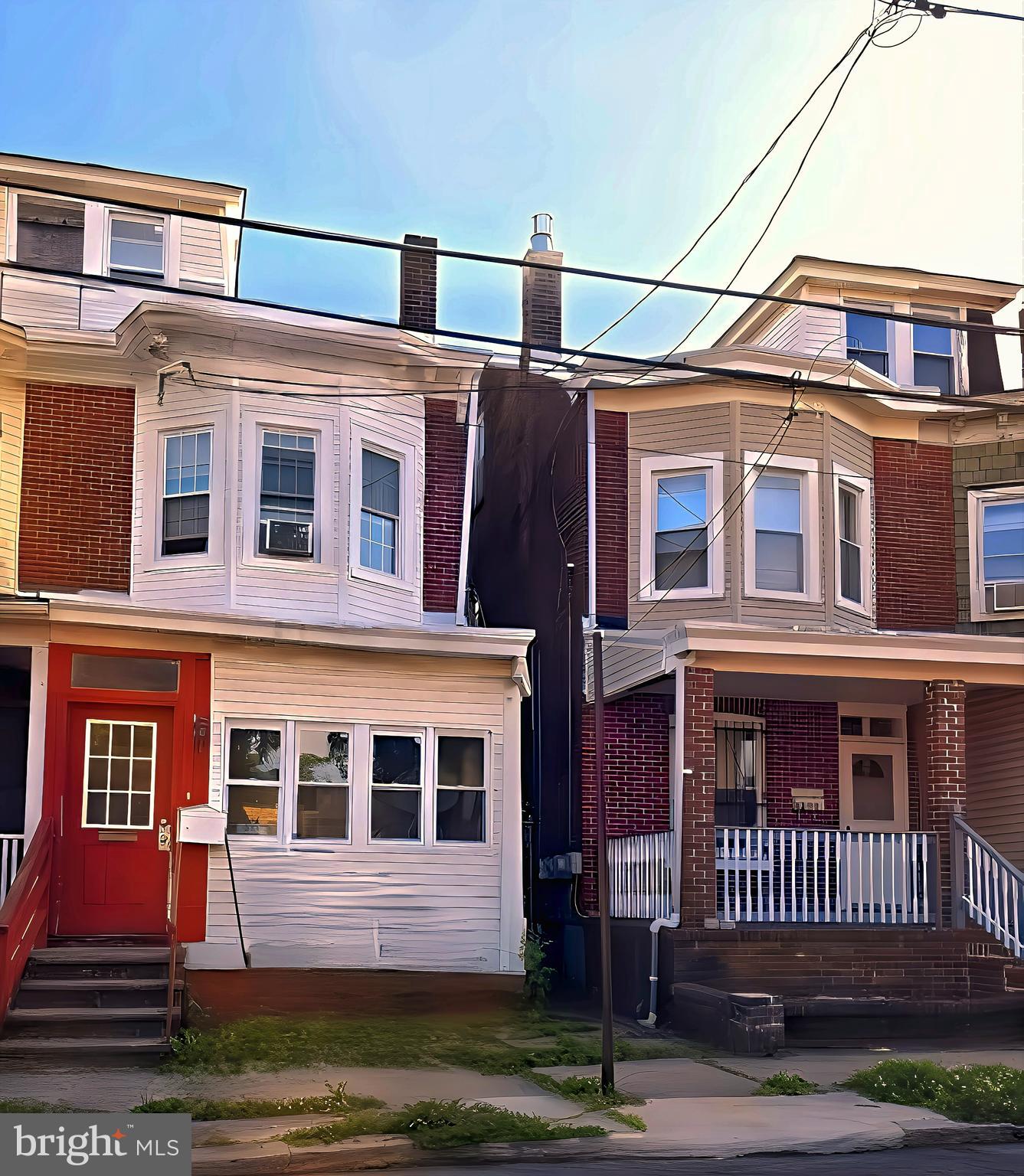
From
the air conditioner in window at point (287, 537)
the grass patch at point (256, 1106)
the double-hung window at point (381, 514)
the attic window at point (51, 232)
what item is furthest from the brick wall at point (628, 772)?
the attic window at point (51, 232)

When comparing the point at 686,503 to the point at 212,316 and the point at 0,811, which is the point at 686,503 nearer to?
the point at 212,316

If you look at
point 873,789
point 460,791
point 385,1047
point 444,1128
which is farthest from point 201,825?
point 873,789

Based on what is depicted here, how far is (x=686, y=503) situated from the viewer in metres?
18.8

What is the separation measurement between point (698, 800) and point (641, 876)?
1796mm

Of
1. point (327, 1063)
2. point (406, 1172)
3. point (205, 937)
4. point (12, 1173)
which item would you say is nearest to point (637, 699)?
point (205, 937)


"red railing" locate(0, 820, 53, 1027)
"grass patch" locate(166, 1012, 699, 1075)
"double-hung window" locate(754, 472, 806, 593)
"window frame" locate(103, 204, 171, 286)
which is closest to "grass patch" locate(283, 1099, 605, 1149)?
"grass patch" locate(166, 1012, 699, 1075)

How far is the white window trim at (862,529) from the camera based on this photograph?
748 inches

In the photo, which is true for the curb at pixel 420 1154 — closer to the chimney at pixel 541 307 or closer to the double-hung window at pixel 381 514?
the double-hung window at pixel 381 514

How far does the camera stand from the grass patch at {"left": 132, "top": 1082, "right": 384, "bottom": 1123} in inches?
376

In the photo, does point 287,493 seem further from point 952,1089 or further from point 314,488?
point 952,1089

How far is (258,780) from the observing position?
15469 mm

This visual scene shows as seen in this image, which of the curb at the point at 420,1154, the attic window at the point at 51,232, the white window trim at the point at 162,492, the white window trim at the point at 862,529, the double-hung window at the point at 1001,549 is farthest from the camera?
the double-hung window at the point at 1001,549

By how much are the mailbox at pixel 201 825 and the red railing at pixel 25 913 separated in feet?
4.26

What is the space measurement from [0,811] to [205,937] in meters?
2.83
